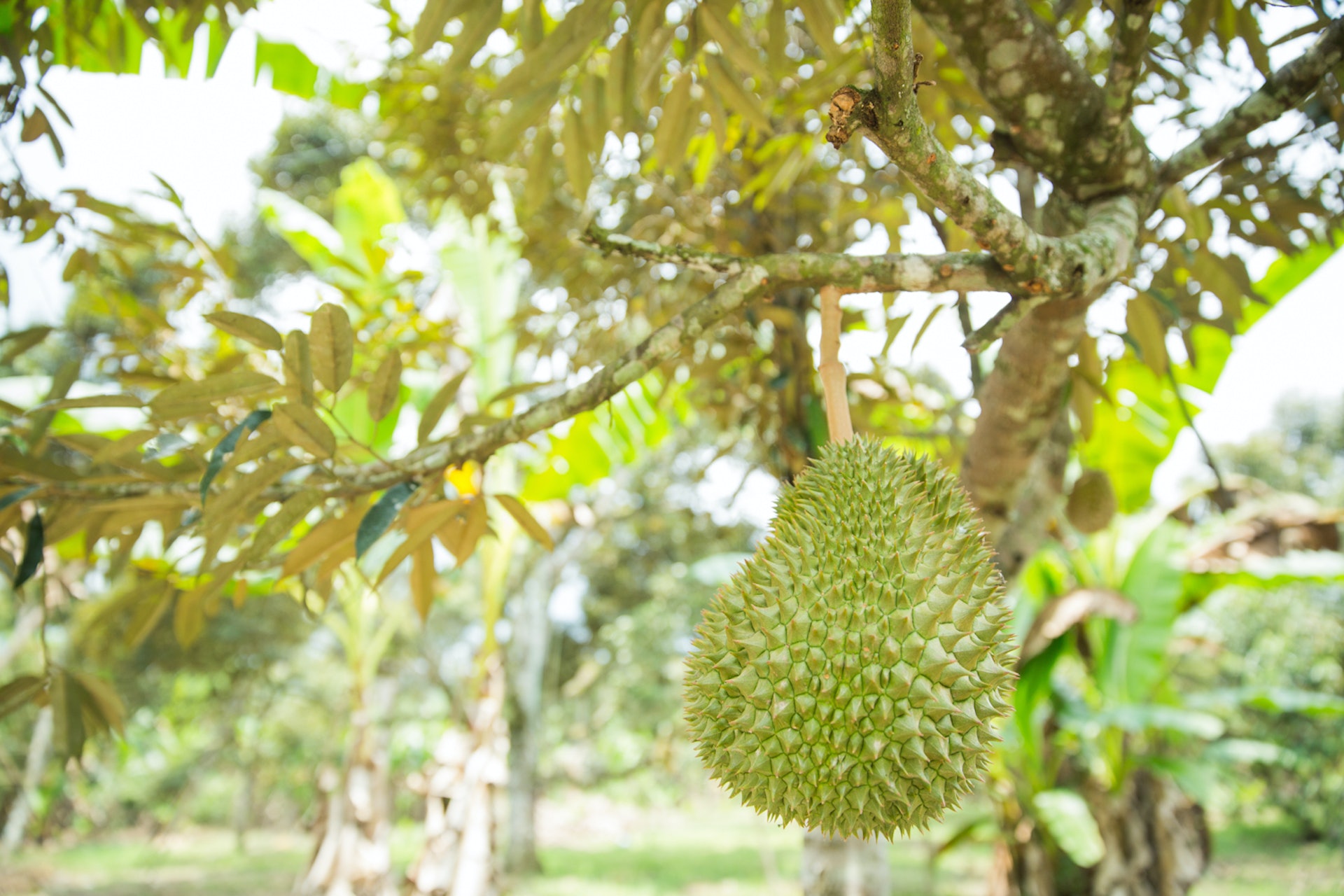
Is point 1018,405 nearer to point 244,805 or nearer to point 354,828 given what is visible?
point 354,828

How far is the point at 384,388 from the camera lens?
119 centimetres

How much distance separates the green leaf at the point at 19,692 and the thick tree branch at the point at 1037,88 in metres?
1.85

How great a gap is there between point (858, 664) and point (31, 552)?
1.25 meters

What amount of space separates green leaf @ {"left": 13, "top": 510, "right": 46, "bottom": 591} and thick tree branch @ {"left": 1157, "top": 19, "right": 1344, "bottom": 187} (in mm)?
1891

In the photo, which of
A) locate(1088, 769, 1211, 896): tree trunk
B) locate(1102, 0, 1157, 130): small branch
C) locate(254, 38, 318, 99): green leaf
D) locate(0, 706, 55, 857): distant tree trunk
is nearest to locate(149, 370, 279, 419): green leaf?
locate(1102, 0, 1157, 130): small branch

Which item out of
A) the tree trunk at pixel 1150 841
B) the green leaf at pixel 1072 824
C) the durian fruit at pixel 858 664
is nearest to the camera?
the durian fruit at pixel 858 664

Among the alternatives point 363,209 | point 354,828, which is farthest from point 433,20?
point 354,828

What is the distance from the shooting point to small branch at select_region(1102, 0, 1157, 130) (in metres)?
1.08

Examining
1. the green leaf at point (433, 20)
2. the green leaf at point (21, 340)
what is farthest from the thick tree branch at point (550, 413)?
the green leaf at point (433, 20)

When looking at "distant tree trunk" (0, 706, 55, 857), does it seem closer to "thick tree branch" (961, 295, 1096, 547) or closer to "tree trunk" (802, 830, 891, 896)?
"tree trunk" (802, 830, 891, 896)

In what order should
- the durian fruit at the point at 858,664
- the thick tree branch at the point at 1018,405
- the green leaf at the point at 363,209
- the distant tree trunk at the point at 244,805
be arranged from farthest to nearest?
the distant tree trunk at the point at 244,805
the green leaf at the point at 363,209
the thick tree branch at the point at 1018,405
the durian fruit at the point at 858,664

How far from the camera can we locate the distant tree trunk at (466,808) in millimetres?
3748

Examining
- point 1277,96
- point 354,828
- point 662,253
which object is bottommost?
point 354,828

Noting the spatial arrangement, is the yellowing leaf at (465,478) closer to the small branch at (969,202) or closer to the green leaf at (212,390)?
the green leaf at (212,390)
